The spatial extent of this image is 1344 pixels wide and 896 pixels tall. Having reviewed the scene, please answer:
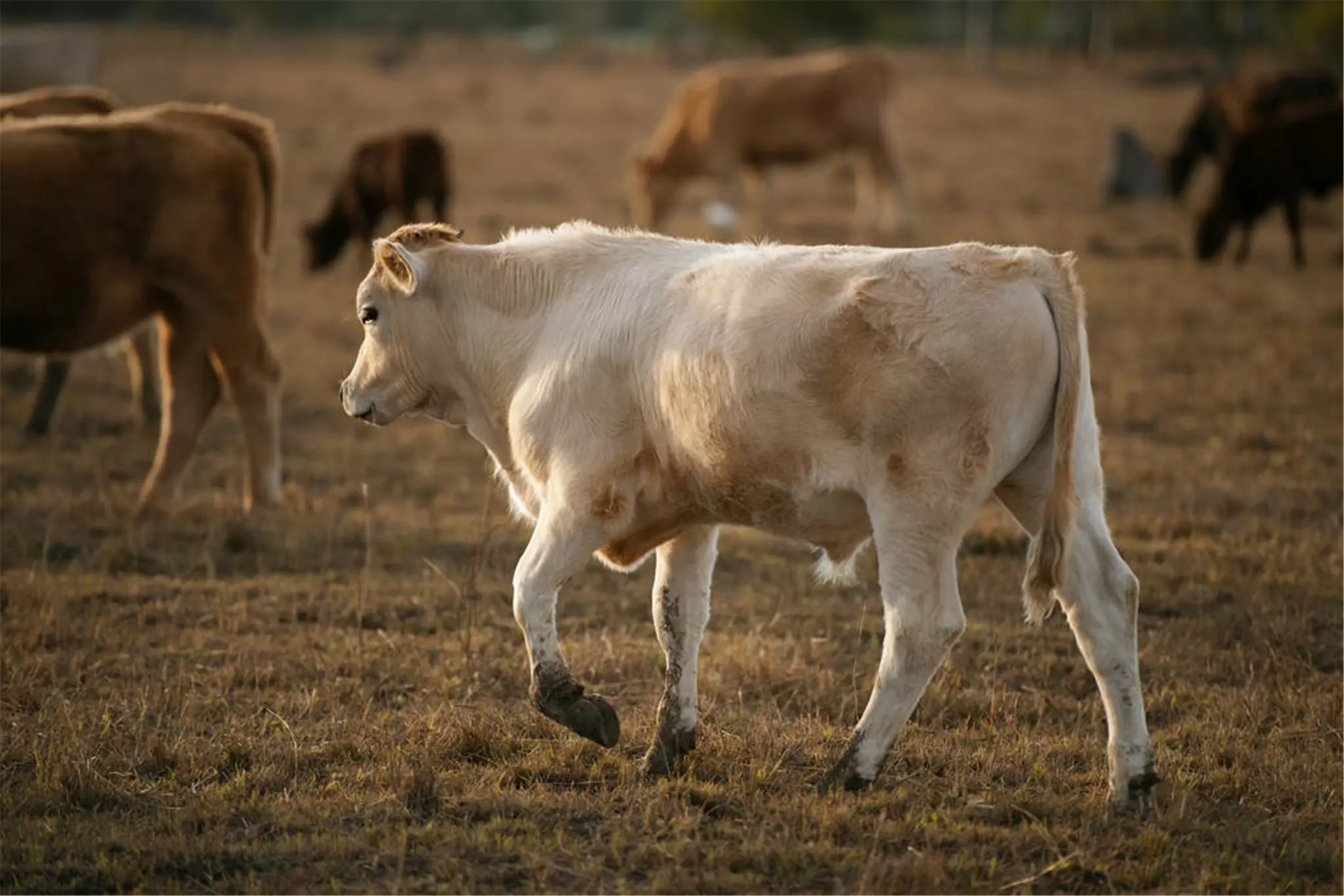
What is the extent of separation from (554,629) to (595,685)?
1.35 m

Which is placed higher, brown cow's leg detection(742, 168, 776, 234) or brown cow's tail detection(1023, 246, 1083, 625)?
brown cow's tail detection(1023, 246, 1083, 625)

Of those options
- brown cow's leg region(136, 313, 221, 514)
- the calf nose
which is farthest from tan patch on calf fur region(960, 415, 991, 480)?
brown cow's leg region(136, 313, 221, 514)

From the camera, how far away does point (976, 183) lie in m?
23.5

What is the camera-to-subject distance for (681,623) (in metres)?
5.54

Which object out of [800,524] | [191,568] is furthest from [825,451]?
[191,568]

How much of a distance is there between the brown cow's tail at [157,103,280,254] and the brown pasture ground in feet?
5.73

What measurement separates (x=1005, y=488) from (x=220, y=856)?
2.73 meters

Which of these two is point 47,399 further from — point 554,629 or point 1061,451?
point 1061,451

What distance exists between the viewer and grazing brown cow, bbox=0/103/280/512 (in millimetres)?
8125

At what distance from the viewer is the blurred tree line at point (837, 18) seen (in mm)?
50094

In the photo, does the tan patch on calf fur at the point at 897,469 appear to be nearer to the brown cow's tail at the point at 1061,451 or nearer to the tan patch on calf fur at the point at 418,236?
the brown cow's tail at the point at 1061,451

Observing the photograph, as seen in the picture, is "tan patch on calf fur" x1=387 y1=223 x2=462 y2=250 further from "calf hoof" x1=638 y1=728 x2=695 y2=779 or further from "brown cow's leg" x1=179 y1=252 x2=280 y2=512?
"brown cow's leg" x1=179 y1=252 x2=280 y2=512

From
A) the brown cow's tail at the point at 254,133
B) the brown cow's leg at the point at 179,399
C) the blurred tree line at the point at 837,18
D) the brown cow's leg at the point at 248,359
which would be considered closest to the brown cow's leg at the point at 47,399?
the brown cow's leg at the point at 179,399

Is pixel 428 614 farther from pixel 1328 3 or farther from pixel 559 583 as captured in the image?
pixel 1328 3
